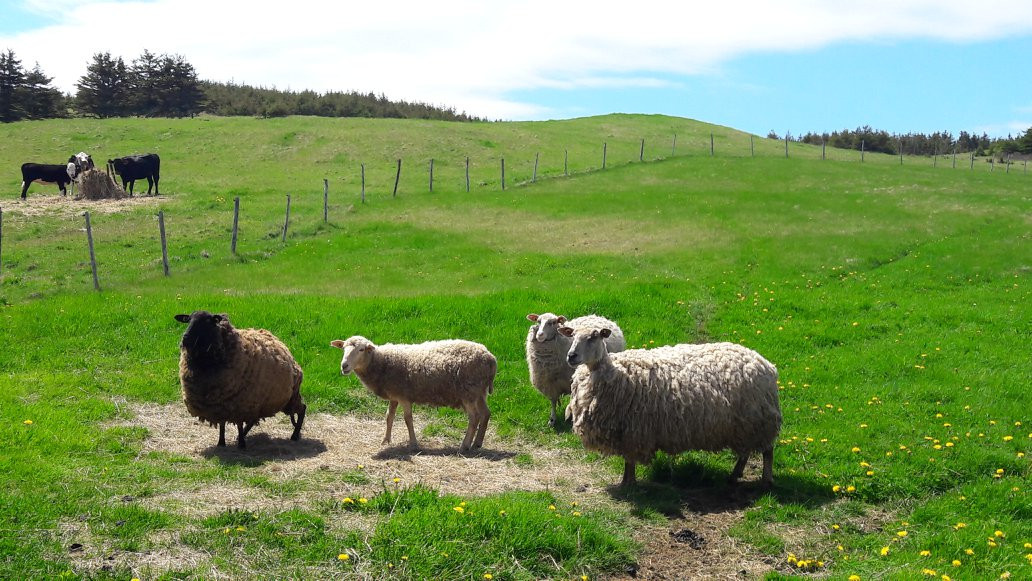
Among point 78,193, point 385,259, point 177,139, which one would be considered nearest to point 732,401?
point 385,259

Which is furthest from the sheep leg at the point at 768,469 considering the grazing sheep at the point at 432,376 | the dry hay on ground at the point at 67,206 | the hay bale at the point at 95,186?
the hay bale at the point at 95,186

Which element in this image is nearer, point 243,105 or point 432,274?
point 432,274

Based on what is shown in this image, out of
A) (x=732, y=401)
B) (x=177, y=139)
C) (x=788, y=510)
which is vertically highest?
(x=177, y=139)

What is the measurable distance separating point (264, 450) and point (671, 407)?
610 cm

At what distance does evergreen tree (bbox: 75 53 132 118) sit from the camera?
73.3 meters

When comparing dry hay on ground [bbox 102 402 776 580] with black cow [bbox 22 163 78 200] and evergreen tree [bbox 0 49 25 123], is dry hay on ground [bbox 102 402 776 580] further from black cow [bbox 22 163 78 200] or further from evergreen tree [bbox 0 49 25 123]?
evergreen tree [bbox 0 49 25 123]

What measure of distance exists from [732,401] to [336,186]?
119ft

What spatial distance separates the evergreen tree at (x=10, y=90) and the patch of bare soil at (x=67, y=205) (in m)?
35.6

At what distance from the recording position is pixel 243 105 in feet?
249

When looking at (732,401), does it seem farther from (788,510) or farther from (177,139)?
(177,139)

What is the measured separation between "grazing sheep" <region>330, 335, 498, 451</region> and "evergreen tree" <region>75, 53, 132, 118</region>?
7413 cm

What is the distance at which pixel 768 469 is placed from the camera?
9844mm

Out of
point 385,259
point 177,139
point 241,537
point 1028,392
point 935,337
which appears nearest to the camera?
point 241,537

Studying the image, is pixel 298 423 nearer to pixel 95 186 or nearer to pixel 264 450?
pixel 264 450
